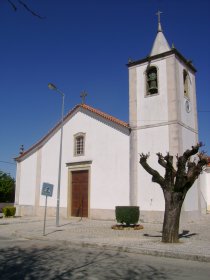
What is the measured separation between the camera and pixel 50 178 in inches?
950

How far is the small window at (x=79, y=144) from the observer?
22.6 meters

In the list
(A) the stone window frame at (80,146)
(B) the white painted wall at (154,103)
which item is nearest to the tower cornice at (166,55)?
(B) the white painted wall at (154,103)

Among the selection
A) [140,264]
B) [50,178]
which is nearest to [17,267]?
[140,264]

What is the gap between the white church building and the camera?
18703 millimetres

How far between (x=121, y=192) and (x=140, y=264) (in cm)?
1158

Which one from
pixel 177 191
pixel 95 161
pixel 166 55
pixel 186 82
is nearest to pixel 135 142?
pixel 95 161

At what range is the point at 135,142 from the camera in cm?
1969

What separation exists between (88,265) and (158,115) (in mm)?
12899

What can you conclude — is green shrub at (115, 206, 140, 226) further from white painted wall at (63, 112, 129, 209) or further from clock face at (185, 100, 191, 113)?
clock face at (185, 100, 191, 113)

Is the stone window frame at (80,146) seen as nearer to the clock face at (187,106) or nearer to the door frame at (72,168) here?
the door frame at (72,168)

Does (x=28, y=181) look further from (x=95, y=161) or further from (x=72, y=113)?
(x=95, y=161)

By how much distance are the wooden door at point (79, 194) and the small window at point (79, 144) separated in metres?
1.34

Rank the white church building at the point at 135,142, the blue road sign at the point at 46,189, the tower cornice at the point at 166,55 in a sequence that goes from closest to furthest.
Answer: the blue road sign at the point at 46,189 < the white church building at the point at 135,142 < the tower cornice at the point at 166,55

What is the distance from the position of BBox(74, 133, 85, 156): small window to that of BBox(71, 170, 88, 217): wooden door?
1.34 meters
